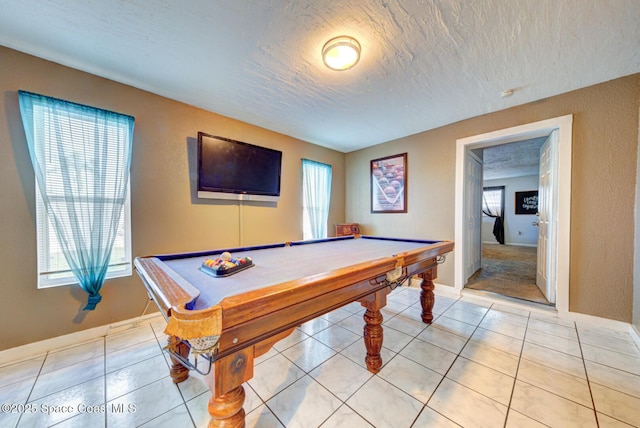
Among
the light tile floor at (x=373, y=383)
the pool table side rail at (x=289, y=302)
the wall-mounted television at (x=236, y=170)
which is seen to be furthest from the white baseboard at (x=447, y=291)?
the wall-mounted television at (x=236, y=170)

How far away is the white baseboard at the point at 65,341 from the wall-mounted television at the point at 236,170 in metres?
1.48

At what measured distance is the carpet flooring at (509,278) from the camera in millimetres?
2917

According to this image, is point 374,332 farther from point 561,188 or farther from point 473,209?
point 473,209

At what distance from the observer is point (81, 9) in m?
1.40

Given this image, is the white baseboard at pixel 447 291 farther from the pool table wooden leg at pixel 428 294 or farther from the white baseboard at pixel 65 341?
the white baseboard at pixel 65 341

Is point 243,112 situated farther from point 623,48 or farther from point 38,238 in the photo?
point 623,48

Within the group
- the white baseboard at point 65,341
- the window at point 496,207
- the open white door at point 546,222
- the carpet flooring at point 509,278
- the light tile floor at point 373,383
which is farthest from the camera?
the window at point 496,207

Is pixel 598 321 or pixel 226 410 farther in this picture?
pixel 598 321

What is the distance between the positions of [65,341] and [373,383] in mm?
2647

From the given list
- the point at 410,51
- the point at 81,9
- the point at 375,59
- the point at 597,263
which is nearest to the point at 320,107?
the point at 375,59

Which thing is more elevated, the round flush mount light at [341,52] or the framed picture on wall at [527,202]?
the round flush mount light at [341,52]

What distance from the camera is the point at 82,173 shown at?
1.94m

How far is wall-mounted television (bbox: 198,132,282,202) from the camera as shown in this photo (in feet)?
8.57

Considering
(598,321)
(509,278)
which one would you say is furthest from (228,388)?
(509,278)
